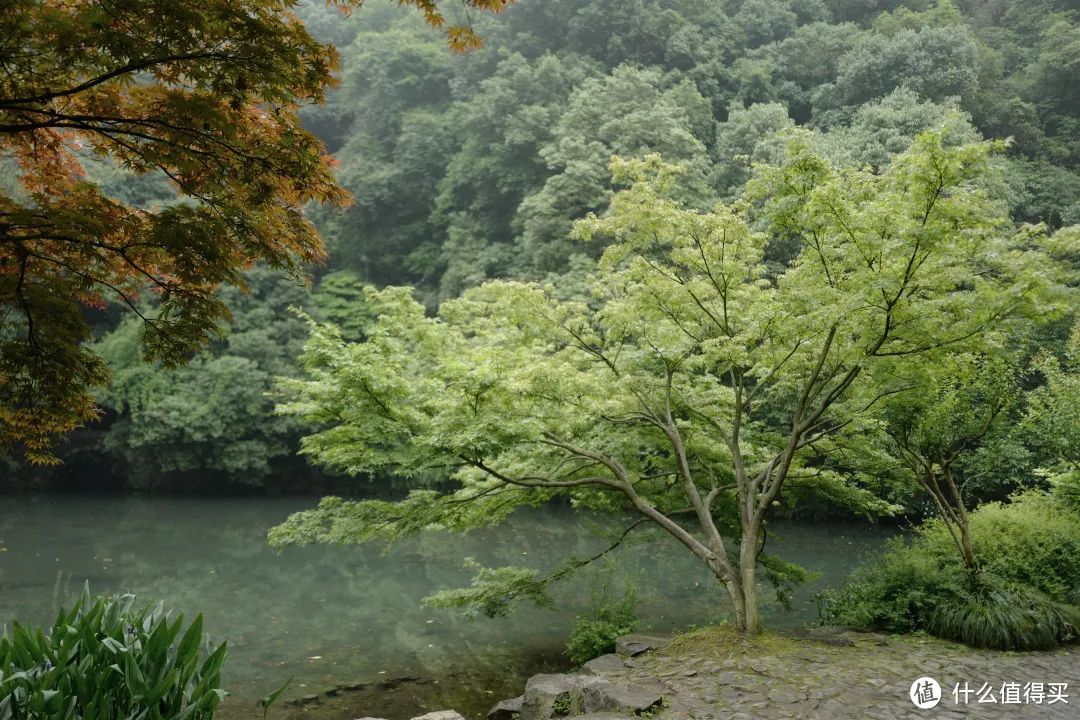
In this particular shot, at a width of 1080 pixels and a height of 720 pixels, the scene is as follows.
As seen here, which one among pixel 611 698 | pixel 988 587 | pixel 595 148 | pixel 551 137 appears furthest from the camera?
pixel 551 137

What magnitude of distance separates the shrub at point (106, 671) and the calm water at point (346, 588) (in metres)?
3.60

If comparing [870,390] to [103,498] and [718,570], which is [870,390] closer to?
[718,570]

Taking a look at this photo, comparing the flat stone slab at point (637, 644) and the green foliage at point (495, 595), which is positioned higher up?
the green foliage at point (495, 595)

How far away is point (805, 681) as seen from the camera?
181 inches

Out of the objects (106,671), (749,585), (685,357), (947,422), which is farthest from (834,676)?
(106,671)

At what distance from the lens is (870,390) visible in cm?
576

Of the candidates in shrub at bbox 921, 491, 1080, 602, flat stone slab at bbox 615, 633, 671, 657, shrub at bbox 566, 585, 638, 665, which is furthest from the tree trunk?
shrub at bbox 921, 491, 1080, 602

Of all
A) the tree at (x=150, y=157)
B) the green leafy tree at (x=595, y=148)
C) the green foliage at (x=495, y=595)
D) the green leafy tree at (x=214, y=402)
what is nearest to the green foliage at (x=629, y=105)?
the green leafy tree at (x=595, y=148)

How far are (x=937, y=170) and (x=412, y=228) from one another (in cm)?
2238

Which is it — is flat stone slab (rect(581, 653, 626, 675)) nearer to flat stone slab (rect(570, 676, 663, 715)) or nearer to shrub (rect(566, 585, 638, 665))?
shrub (rect(566, 585, 638, 665))

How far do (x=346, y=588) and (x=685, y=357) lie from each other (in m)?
7.59

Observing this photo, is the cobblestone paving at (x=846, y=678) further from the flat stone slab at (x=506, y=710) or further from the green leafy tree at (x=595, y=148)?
the green leafy tree at (x=595, y=148)

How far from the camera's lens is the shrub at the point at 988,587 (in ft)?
18.3

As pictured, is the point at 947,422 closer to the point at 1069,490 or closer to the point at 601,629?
the point at 1069,490
